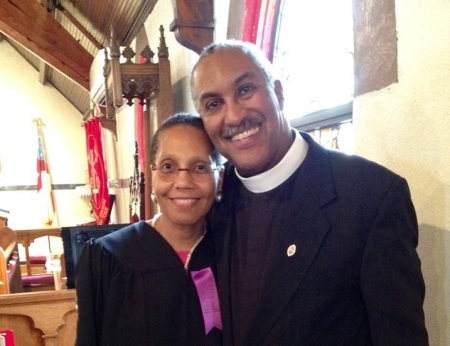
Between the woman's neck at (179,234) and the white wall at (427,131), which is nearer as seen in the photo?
the white wall at (427,131)

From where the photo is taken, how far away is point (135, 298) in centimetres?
122

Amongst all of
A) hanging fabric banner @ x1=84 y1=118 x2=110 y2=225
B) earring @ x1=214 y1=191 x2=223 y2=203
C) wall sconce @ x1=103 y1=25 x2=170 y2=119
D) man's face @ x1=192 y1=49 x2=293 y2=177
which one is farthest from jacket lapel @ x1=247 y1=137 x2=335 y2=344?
hanging fabric banner @ x1=84 y1=118 x2=110 y2=225

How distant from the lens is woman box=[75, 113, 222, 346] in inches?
47.2

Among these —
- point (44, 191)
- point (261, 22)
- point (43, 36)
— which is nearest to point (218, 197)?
point (261, 22)

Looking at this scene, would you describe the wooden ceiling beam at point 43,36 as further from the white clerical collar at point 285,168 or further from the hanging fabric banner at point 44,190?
the white clerical collar at point 285,168

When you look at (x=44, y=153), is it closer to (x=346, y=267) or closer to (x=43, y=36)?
(x=43, y=36)

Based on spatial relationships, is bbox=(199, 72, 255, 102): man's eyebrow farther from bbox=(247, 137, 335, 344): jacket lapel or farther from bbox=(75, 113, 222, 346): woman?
bbox=(247, 137, 335, 344): jacket lapel

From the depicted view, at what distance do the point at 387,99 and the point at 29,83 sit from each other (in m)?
8.89

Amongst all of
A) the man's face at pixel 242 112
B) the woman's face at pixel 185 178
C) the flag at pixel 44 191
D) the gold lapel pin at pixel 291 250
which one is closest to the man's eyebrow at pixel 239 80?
the man's face at pixel 242 112

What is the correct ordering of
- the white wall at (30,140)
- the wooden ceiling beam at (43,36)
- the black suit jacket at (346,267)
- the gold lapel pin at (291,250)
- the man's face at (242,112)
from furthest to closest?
the white wall at (30,140), the wooden ceiling beam at (43,36), the man's face at (242,112), the gold lapel pin at (291,250), the black suit jacket at (346,267)

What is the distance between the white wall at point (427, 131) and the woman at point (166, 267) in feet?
1.56

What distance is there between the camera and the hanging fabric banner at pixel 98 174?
6.02 meters

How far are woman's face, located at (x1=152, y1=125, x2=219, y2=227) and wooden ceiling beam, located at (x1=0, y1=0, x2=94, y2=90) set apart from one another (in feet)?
14.7

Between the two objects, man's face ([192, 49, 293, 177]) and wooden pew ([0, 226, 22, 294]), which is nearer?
man's face ([192, 49, 293, 177])
